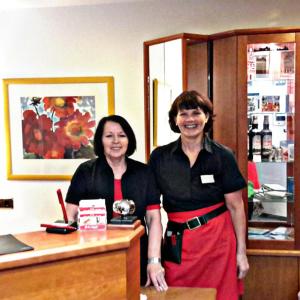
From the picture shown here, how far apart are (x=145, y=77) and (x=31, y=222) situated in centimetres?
149

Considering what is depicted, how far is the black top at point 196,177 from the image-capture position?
2.09 metres

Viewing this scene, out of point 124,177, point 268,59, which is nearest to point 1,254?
point 124,177

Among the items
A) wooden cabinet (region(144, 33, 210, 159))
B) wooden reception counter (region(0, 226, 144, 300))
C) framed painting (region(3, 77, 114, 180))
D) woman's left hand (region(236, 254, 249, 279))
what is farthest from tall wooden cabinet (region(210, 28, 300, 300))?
wooden reception counter (region(0, 226, 144, 300))

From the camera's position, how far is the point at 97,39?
130 inches

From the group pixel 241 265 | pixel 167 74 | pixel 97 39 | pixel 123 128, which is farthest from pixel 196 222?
pixel 97 39

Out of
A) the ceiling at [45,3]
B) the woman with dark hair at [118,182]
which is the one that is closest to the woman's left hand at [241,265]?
the woman with dark hair at [118,182]

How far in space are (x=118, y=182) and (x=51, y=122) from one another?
1676mm

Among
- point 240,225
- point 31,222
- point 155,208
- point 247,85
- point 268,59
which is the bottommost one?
point 31,222

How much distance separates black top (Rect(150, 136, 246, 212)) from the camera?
6.85ft

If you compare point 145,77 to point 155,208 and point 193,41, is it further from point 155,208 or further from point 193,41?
point 155,208

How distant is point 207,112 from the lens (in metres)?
2.16

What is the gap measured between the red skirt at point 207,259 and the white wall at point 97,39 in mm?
1311

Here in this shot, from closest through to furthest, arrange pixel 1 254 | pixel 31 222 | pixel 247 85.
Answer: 1. pixel 1 254
2. pixel 247 85
3. pixel 31 222

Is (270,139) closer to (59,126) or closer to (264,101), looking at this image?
(264,101)
